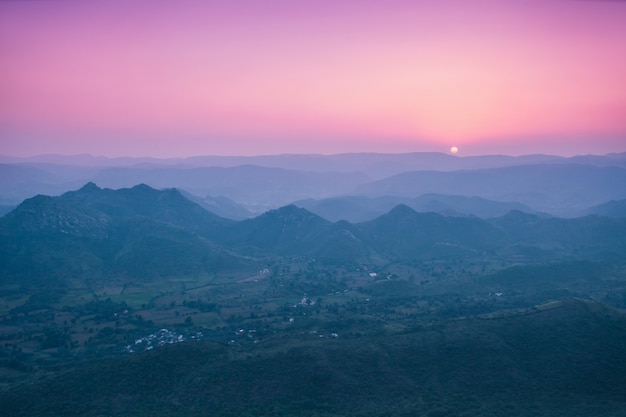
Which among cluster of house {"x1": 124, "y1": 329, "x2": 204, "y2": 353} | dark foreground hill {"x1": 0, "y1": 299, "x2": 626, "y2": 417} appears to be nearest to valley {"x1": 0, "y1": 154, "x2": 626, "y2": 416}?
dark foreground hill {"x1": 0, "y1": 299, "x2": 626, "y2": 417}

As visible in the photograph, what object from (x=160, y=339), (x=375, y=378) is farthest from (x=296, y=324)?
(x=375, y=378)

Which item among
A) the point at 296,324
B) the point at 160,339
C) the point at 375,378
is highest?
the point at 375,378

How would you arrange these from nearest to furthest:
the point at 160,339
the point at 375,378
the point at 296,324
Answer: the point at 375,378 → the point at 160,339 → the point at 296,324

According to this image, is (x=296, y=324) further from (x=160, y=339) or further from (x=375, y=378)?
(x=375, y=378)

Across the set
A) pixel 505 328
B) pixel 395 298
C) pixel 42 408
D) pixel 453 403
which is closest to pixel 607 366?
pixel 505 328

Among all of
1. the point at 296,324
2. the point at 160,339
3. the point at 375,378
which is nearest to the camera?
the point at 375,378

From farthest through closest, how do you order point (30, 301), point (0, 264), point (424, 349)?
point (0, 264) < point (30, 301) < point (424, 349)

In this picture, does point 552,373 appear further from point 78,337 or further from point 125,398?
A: point 78,337

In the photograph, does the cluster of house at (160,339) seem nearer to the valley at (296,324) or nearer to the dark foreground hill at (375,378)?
the valley at (296,324)
